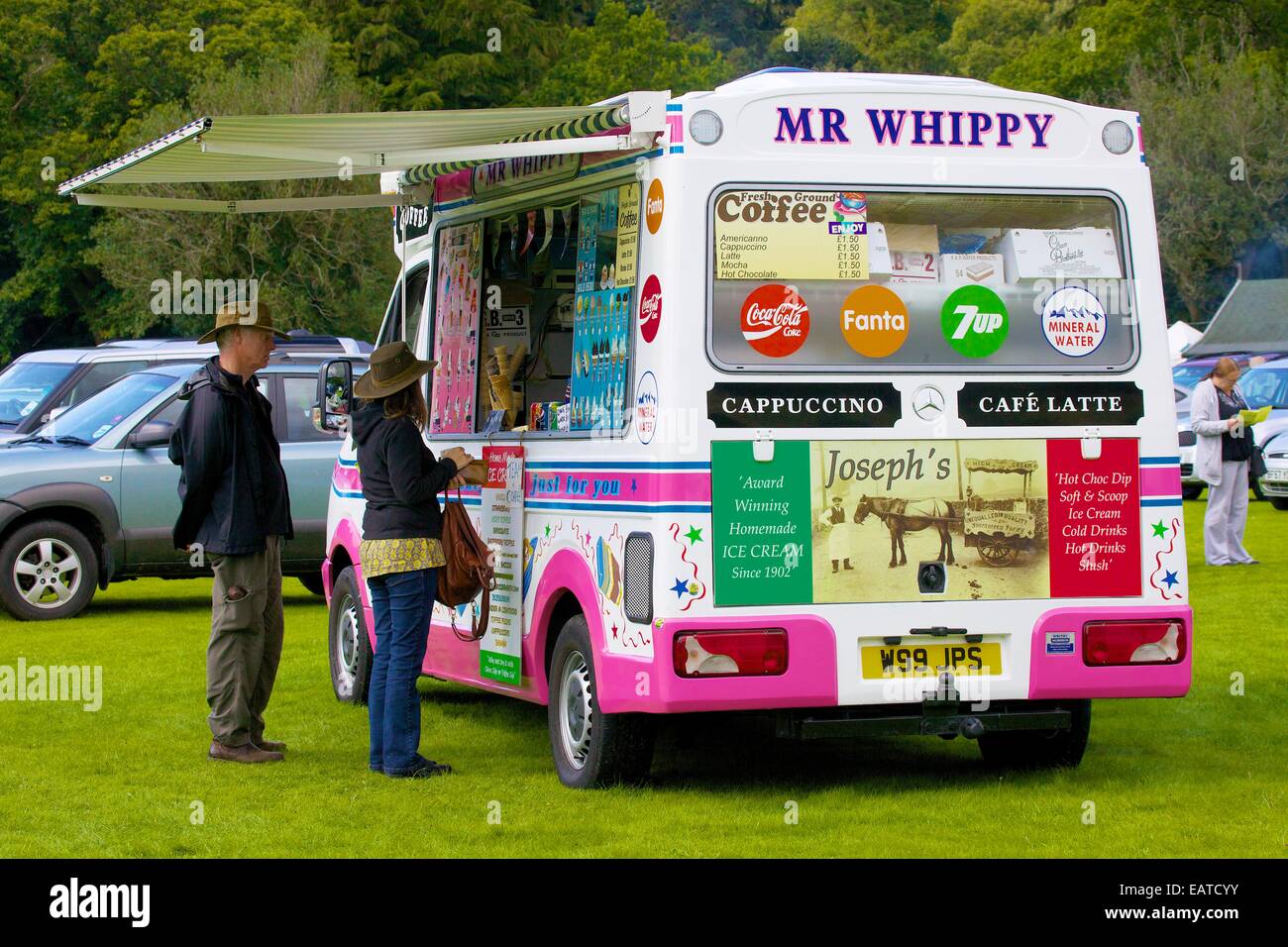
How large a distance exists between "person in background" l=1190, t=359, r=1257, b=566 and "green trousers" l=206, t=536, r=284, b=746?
10.9 m

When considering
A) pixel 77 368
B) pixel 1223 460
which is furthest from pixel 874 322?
pixel 77 368

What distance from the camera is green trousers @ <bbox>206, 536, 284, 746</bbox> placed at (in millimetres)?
9297

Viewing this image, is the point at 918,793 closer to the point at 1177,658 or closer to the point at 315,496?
the point at 1177,658

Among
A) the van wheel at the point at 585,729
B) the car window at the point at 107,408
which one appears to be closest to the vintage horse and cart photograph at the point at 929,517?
the van wheel at the point at 585,729

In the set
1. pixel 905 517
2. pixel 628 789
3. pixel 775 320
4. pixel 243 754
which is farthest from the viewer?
pixel 243 754

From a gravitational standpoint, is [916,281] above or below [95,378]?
below

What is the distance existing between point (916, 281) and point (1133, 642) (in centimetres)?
171

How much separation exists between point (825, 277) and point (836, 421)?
0.57 meters

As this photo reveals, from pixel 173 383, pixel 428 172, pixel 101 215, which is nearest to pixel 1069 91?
pixel 101 215

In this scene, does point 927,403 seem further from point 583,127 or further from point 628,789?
point 628,789

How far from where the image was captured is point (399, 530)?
883 centimetres

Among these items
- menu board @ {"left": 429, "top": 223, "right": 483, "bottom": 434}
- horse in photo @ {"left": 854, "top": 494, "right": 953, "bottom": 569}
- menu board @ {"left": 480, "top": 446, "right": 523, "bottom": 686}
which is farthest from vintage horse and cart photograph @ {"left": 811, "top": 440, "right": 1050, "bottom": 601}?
menu board @ {"left": 429, "top": 223, "right": 483, "bottom": 434}

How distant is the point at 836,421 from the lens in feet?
25.8

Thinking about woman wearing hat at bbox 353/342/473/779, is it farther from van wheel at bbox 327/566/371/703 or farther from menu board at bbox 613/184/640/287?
van wheel at bbox 327/566/371/703
